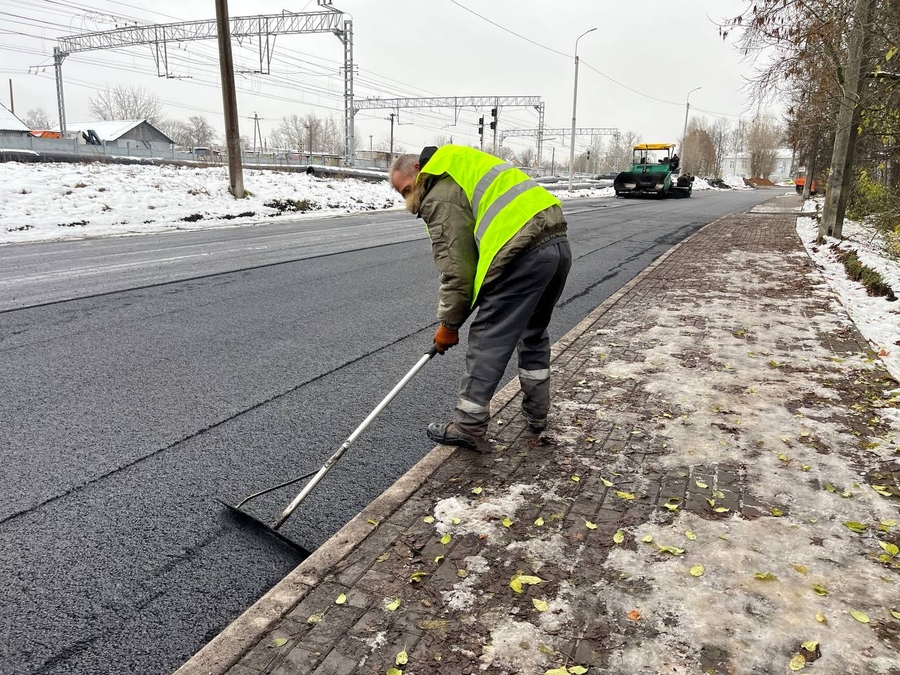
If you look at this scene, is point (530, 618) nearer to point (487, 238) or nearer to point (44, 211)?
point (487, 238)

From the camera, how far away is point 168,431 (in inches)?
141

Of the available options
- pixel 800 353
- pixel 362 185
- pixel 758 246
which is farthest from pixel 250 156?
pixel 800 353

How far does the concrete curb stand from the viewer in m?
1.95

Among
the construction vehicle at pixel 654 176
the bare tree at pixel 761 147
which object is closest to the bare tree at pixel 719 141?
the bare tree at pixel 761 147

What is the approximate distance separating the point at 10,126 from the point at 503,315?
58.4 m

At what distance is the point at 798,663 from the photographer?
1.95 meters

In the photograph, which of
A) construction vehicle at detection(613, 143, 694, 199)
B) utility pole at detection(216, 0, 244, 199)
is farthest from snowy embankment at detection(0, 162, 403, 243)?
construction vehicle at detection(613, 143, 694, 199)

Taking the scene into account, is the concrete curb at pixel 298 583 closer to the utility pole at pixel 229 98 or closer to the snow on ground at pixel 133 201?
the snow on ground at pixel 133 201

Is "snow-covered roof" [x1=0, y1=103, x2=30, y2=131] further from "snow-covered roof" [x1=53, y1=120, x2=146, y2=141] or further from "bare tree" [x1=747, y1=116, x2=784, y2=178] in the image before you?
"bare tree" [x1=747, y1=116, x2=784, y2=178]

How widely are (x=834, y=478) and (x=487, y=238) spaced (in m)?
2.21

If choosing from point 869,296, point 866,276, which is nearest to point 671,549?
point 869,296

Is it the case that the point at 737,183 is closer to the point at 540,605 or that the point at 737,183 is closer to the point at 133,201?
the point at 133,201

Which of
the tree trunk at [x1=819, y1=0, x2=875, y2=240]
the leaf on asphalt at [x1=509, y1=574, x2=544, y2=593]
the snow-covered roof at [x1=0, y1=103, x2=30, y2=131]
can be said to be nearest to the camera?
the leaf on asphalt at [x1=509, y1=574, x2=544, y2=593]

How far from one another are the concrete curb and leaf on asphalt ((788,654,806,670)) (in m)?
1.62
